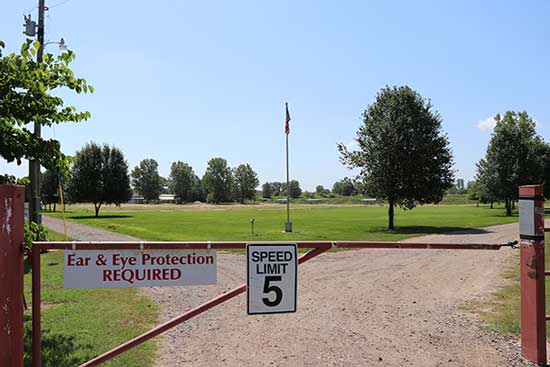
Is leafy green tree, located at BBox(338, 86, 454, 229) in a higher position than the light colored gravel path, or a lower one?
higher

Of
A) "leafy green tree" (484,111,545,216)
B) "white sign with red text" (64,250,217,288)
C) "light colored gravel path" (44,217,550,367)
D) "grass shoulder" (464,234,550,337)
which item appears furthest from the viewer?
"leafy green tree" (484,111,545,216)

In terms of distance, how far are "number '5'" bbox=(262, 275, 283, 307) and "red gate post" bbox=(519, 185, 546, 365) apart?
115 inches

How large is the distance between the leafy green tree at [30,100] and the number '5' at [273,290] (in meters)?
3.80

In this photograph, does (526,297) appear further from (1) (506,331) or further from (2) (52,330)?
(2) (52,330)

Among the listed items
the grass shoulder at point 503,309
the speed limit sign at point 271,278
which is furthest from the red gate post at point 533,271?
the speed limit sign at point 271,278

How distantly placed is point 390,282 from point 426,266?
3.15 m

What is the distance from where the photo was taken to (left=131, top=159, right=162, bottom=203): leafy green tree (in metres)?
166

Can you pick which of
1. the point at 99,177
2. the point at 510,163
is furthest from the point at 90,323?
the point at 99,177

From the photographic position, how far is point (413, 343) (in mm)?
6227

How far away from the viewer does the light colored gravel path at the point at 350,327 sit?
222 inches

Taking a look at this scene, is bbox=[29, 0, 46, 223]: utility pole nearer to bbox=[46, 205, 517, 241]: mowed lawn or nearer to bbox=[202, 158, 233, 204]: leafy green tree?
bbox=[46, 205, 517, 241]: mowed lawn

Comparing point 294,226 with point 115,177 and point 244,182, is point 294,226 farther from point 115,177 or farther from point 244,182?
point 244,182

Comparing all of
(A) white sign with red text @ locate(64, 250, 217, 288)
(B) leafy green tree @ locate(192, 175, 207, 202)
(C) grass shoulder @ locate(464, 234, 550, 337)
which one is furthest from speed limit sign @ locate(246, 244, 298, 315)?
(B) leafy green tree @ locate(192, 175, 207, 202)

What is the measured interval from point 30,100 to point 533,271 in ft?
20.9
